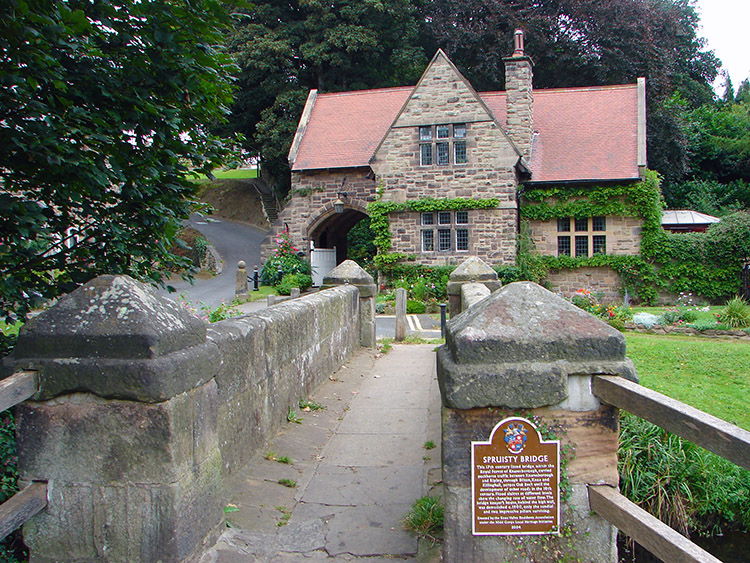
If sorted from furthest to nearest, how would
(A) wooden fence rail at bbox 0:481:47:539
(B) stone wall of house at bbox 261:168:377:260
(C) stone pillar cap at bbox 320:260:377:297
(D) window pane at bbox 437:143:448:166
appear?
(B) stone wall of house at bbox 261:168:377:260
(D) window pane at bbox 437:143:448:166
(C) stone pillar cap at bbox 320:260:377:297
(A) wooden fence rail at bbox 0:481:47:539

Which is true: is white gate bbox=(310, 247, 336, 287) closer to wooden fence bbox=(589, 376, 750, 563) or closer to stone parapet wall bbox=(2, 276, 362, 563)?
stone parapet wall bbox=(2, 276, 362, 563)

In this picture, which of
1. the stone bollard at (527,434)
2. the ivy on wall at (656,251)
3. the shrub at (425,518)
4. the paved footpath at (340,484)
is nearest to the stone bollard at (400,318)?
the paved footpath at (340,484)

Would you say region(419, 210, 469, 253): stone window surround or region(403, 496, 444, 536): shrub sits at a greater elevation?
region(419, 210, 469, 253): stone window surround

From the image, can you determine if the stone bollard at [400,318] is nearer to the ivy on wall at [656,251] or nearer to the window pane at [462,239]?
the window pane at [462,239]

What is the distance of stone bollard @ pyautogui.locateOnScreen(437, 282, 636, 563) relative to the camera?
2.74 metres

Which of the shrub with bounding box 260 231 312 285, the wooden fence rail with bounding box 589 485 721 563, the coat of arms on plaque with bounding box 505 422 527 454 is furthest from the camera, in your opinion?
the shrub with bounding box 260 231 312 285

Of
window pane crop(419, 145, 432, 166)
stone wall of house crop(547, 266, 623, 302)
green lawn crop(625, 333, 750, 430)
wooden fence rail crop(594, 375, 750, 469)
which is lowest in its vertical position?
green lawn crop(625, 333, 750, 430)

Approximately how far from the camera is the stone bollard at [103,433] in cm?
268

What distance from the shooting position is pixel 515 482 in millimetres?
2748

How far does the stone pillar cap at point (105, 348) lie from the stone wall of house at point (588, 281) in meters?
20.3

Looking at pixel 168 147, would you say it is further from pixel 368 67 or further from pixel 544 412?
pixel 368 67

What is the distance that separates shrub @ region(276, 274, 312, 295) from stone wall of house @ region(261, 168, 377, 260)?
1.62m

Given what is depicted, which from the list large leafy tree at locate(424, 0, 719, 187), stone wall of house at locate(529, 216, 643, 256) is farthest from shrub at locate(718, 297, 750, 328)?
large leafy tree at locate(424, 0, 719, 187)

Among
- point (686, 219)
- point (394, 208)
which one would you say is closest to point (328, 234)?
point (394, 208)
